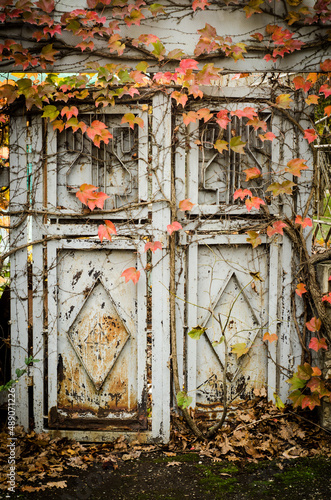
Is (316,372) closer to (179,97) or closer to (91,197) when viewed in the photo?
(91,197)

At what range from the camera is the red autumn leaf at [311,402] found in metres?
3.32

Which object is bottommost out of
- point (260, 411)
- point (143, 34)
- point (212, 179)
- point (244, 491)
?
point (244, 491)

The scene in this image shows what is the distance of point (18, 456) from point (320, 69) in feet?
13.2

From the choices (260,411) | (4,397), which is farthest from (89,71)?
(260,411)

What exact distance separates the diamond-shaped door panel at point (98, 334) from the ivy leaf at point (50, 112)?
56.7 inches

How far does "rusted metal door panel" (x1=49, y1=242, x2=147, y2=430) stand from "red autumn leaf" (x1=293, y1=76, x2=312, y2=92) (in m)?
2.02

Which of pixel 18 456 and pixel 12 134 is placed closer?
pixel 18 456

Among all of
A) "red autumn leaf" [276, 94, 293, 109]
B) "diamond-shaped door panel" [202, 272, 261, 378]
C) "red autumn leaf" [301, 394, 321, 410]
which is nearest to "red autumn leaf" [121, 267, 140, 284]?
"diamond-shaped door panel" [202, 272, 261, 378]

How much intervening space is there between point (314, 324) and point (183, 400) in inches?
51.2

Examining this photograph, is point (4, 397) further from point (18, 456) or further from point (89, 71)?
point (89, 71)

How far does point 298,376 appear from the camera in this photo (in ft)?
11.1

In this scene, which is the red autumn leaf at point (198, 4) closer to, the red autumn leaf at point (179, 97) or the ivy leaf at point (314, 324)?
the red autumn leaf at point (179, 97)

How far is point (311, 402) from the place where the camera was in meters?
3.33

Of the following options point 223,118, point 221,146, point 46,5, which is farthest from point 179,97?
point 46,5
